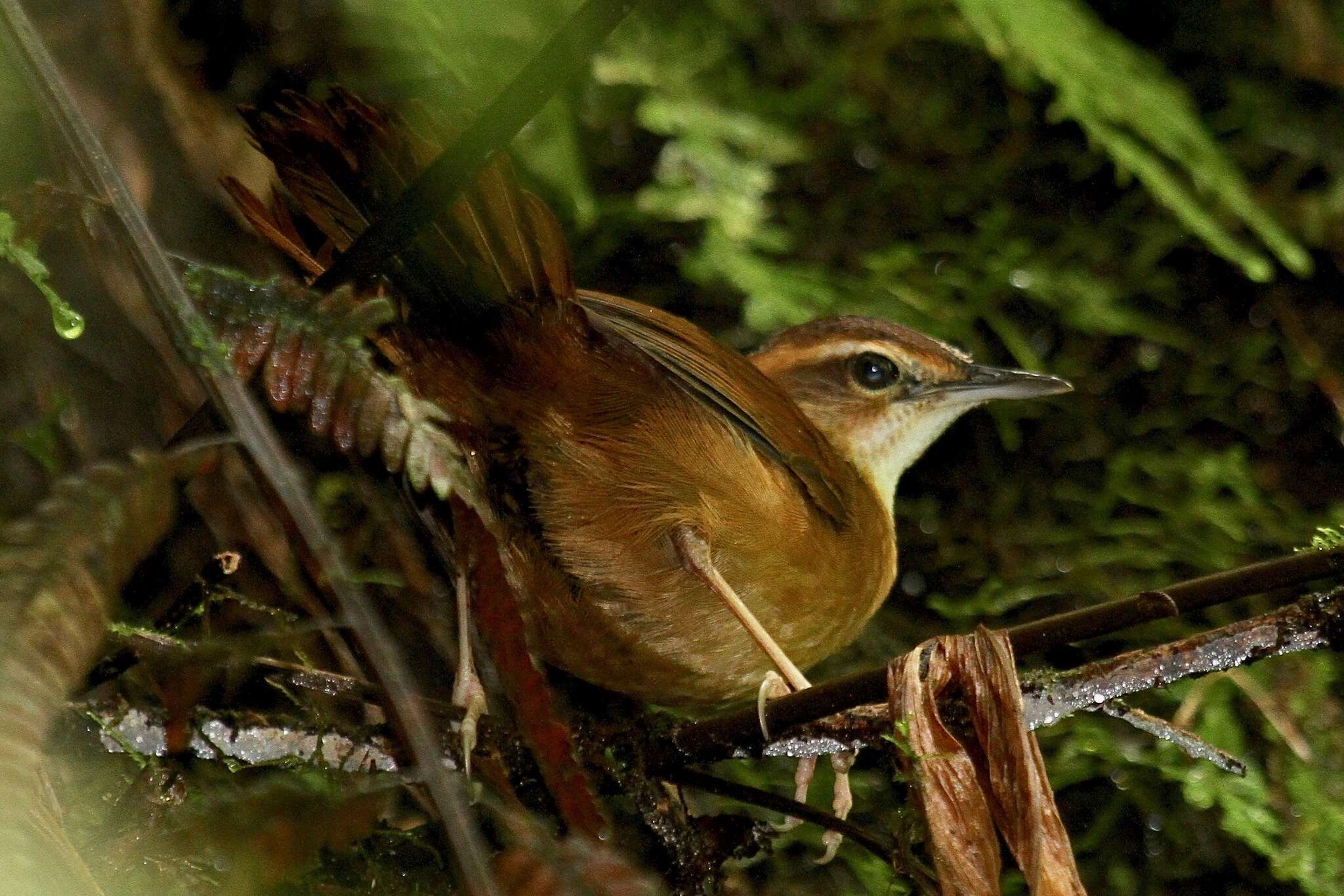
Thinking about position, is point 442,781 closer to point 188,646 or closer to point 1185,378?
point 188,646

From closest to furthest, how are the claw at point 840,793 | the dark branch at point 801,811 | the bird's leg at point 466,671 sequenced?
the dark branch at point 801,811 → the bird's leg at point 466,671 → the claw at point 840,793

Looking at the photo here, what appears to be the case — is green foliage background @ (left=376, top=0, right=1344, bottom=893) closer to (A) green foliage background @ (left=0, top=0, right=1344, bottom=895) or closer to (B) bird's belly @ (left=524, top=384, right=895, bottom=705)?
(A) green foliage background @ (left=0, top=0, right=1344, bottom=895)

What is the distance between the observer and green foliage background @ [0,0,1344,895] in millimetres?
3121

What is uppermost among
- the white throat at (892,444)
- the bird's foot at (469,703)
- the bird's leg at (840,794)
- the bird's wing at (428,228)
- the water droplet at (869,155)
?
the bird's wing at (428,228)

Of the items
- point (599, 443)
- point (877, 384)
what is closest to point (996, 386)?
point (877, 384)

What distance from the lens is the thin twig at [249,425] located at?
105cm

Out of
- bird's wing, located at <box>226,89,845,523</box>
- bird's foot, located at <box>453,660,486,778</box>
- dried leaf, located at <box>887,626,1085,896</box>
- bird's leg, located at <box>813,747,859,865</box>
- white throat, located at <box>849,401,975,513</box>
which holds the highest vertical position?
bird's wing, located at <box>226,89,845,523</box>

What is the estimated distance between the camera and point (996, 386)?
307 cm

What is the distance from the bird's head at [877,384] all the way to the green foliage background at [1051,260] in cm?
18

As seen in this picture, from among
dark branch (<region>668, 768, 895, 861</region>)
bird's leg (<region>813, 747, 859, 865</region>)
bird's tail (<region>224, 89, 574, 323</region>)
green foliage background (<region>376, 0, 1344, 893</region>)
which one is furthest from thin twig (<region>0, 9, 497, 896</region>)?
green foliage background (<region>376, 0, 1344, 893</region>)

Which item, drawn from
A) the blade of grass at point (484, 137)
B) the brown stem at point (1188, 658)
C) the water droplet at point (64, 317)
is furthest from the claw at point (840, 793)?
the water droplet at point (64, 317)

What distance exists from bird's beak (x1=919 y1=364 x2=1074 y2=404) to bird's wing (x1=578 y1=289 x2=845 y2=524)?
0.52 metres

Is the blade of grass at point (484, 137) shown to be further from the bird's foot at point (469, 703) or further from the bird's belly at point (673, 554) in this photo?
the bird's foot at point (469, 703)

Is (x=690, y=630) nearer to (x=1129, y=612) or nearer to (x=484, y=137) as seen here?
(x=1129, y=612)
